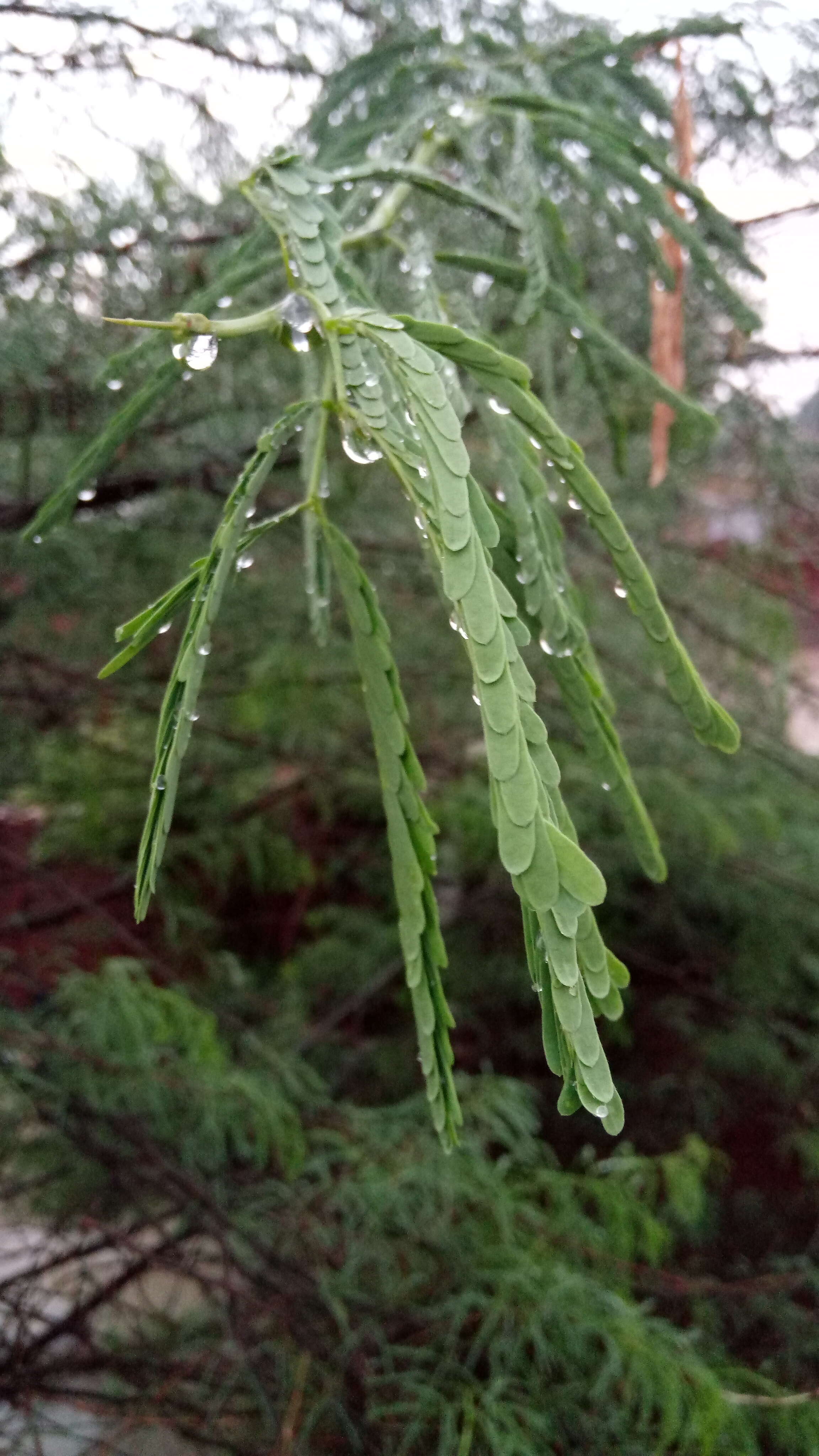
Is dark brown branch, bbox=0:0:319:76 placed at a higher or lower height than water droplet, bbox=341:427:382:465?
higher

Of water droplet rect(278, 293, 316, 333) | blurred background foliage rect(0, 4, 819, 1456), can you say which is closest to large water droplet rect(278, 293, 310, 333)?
water droplet rect(278, 293, 316, 333)

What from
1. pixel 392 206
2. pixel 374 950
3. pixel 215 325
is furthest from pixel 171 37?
pixel 374 950

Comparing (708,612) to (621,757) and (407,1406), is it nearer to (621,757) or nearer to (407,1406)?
(407,1406)

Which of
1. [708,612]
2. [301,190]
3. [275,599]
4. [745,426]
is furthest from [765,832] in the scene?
[301,190]

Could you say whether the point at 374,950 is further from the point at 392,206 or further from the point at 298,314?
the point at 298,314

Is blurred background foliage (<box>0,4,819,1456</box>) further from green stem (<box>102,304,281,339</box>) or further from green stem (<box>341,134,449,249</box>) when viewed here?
green stem (<box>102,304,281,339</box>)
